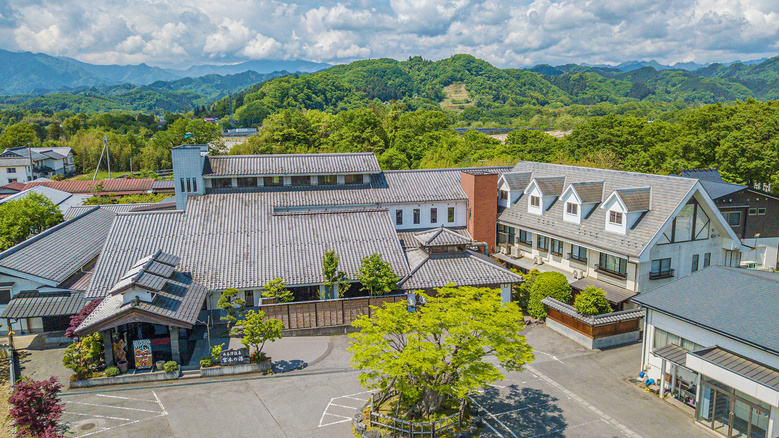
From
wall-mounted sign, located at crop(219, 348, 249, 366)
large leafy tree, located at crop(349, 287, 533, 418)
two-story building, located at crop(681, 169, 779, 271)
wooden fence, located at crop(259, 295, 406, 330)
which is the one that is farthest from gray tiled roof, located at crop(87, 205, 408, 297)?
two-story building, located at crop(681, 169, 779, 271)

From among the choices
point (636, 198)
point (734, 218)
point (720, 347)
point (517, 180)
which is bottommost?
point (720, 347)

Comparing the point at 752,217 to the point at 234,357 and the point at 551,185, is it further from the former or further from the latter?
the point at 234,357

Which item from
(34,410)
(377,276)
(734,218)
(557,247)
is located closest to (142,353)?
(34,410)

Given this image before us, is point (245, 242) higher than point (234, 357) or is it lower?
higher

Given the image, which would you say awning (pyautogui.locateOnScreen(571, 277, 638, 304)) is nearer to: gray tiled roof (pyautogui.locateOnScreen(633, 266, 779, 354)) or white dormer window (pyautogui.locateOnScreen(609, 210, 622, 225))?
white dormer window (pyautogui.locateOnScreen(609, 210, 622, 225))

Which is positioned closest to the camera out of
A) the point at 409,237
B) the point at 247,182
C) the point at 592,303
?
the point at 592,303

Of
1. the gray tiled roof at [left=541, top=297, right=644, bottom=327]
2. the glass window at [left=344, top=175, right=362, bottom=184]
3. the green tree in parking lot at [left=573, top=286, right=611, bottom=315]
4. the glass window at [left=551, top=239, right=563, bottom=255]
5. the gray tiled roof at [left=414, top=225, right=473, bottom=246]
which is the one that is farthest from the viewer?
the glass window at [left=344, top=175, right=362, bottom=184]

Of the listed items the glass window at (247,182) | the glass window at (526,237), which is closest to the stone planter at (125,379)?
the glass window at (247,182)
